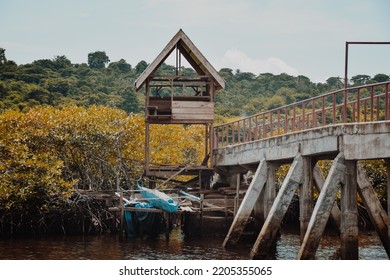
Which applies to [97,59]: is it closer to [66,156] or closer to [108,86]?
[108,86]

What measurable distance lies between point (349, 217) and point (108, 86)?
1715 inches

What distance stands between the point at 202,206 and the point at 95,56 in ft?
140

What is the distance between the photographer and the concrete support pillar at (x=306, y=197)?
25000mm

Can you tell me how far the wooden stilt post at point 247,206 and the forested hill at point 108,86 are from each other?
716 inches

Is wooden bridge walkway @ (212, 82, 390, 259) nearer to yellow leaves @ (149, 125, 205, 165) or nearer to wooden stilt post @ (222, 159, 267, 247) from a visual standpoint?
wooden stilt post @ (222, 159, 267, 247)

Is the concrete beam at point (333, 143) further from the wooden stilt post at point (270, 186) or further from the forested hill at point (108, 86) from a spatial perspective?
the forested hill at point (108, 86)

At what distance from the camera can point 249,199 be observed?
2877 cm

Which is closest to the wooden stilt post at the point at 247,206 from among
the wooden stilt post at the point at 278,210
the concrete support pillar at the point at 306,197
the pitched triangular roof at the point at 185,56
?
the wooden stilt post at the point at 278,210

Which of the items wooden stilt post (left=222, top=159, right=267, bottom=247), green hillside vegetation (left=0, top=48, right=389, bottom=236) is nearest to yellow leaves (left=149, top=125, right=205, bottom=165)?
green hillside vegetation (left=0, top=48, right=389, bottom=236)

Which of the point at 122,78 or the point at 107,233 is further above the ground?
the point at 122,78

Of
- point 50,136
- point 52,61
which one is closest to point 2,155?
point 50,136

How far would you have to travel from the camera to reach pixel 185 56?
35.4m

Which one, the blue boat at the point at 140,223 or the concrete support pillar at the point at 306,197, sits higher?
the concrete support pillar at the point at 306,197
